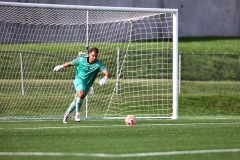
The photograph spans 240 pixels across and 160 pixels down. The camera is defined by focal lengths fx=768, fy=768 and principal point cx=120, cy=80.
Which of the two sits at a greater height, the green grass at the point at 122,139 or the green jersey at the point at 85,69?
the green jersey at the point at 85,69

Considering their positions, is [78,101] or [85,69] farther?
[85,69]

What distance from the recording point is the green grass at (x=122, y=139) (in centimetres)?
1112

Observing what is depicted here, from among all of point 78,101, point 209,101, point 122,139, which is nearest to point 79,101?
point 78,101

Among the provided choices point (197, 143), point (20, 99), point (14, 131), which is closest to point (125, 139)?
point (197, 143)

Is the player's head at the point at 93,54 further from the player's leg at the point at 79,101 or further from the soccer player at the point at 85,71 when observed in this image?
the player's leg at the point at 79,101

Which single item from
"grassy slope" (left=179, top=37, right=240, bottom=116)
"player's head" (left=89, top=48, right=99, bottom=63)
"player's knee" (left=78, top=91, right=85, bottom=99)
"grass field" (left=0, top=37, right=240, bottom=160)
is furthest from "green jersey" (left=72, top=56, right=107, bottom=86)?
"grassy slope" (left=179, top=37, right=240, bottom=116)

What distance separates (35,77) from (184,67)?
8.52 meters

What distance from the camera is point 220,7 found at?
38.1 metres

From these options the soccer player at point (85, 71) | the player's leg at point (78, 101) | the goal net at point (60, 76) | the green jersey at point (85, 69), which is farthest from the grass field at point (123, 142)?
the goal net at point (60, 76)

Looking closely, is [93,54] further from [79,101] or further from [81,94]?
[79,101]

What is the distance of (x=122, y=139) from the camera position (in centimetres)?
1307

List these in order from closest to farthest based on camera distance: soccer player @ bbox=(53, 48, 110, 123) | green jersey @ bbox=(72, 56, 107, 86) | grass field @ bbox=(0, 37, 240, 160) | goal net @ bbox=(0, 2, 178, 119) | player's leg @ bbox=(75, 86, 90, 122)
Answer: grass field @ bbox=(0, 37, 240, 160)
player's leg @ bbox=(75, 86, 90, 122)
soccer player @ bbox=(53, 48, 110, 123)
green jersey @ bbox=(72, 56, 107, 86)
goal net @ bbox=(0, 2, 178, 119)

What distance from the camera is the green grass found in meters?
11.1

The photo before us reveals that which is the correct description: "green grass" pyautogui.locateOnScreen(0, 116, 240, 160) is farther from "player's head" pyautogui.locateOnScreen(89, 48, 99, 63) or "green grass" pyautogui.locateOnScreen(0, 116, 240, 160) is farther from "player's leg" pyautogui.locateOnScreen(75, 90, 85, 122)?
"player's head" pyautogui.locateOnScreen(89, 48, 99, 63)
